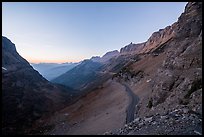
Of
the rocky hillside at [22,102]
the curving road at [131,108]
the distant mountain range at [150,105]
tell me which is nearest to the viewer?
the distant mountain range at [150,105]

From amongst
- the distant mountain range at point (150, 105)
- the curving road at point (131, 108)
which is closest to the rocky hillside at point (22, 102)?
the distant mountain range at point (150, 105)

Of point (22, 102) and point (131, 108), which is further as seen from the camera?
point (22, 102)

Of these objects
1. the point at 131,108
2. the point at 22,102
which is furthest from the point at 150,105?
the point at 22,102

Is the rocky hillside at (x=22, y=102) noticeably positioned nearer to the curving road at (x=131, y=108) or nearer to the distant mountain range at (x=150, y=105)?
the distant mountain range at (x=150, y=105)

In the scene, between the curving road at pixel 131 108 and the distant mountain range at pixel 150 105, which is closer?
the distant mountain range at pixel 150 105

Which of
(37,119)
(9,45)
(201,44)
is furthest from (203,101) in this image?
(9,45)

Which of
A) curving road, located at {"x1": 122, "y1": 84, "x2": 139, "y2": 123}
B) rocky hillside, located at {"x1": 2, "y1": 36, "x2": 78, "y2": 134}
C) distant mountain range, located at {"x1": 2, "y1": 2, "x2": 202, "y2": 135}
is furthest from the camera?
rocky hillside, located at {"x1": 2, "y1": 36, "x2": 78, "y2": 134}

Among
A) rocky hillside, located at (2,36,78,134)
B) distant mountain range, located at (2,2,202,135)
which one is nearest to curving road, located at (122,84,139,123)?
distant mountain range, located at (2,2,202,135)

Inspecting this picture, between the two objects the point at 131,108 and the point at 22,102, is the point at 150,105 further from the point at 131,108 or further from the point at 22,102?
the point at 22,102

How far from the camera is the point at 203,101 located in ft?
73.4

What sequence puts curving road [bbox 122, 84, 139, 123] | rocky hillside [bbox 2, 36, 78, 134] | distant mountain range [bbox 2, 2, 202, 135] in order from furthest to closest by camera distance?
rocky hillside [bbox 2, 36, 78, 134] → curving road [bbox 122, 84, 139, 123] → distant mountain range [bbox 2, 2, 202, 135]

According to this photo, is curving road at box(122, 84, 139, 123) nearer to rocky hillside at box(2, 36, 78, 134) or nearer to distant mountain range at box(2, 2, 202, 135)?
distant mountain range at box(2, 2, 202, 135)

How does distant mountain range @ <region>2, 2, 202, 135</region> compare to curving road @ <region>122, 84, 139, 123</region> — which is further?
curving road @ <region>122, 84, 139, 123</region>

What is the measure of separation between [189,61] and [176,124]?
15515 mm
